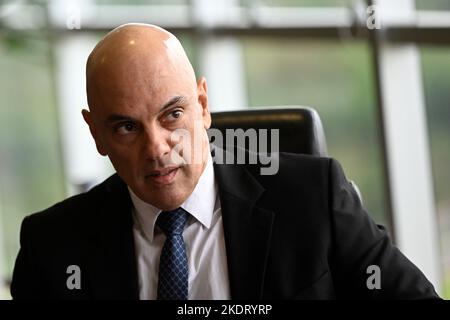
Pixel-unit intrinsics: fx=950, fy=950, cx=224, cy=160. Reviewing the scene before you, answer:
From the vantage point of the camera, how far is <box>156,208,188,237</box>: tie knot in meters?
1.76

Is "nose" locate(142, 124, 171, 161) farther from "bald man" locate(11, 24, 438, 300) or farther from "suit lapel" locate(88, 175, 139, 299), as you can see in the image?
"suit lapel" locate(88, 175, 139, 299)

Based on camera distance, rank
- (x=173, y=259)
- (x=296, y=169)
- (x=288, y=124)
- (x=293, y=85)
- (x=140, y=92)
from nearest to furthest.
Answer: (x=140, y=92) < (x=173, y=259) < (x=296, y=169) < (x=288, y=124) < (x=293, y=85)

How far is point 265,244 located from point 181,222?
0.16m

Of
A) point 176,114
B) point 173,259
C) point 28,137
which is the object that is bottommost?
point 173,259

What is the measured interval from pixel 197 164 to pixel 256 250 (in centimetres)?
20

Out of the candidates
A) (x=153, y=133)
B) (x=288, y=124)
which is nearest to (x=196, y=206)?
(x=153, y=133)

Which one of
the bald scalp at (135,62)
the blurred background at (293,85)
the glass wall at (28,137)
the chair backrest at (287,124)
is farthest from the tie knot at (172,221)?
the glass wall at (28,137)

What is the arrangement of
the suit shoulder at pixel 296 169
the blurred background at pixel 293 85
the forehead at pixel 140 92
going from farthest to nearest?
the blurred background at pixel 293 85, the suit shoulder at pixel 296 169, the forehead at pixel 140 92

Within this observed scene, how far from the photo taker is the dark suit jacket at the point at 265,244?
172cm

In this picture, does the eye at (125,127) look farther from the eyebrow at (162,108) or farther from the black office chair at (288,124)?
the black office chair at (288,124)

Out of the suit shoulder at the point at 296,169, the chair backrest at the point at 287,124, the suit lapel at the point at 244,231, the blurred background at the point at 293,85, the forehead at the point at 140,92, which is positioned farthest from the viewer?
the blurred background at the point at 293,85

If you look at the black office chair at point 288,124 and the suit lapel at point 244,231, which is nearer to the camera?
the suit lapel at point 244,231

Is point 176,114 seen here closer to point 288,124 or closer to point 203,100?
point 203,100

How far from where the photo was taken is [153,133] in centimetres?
158
